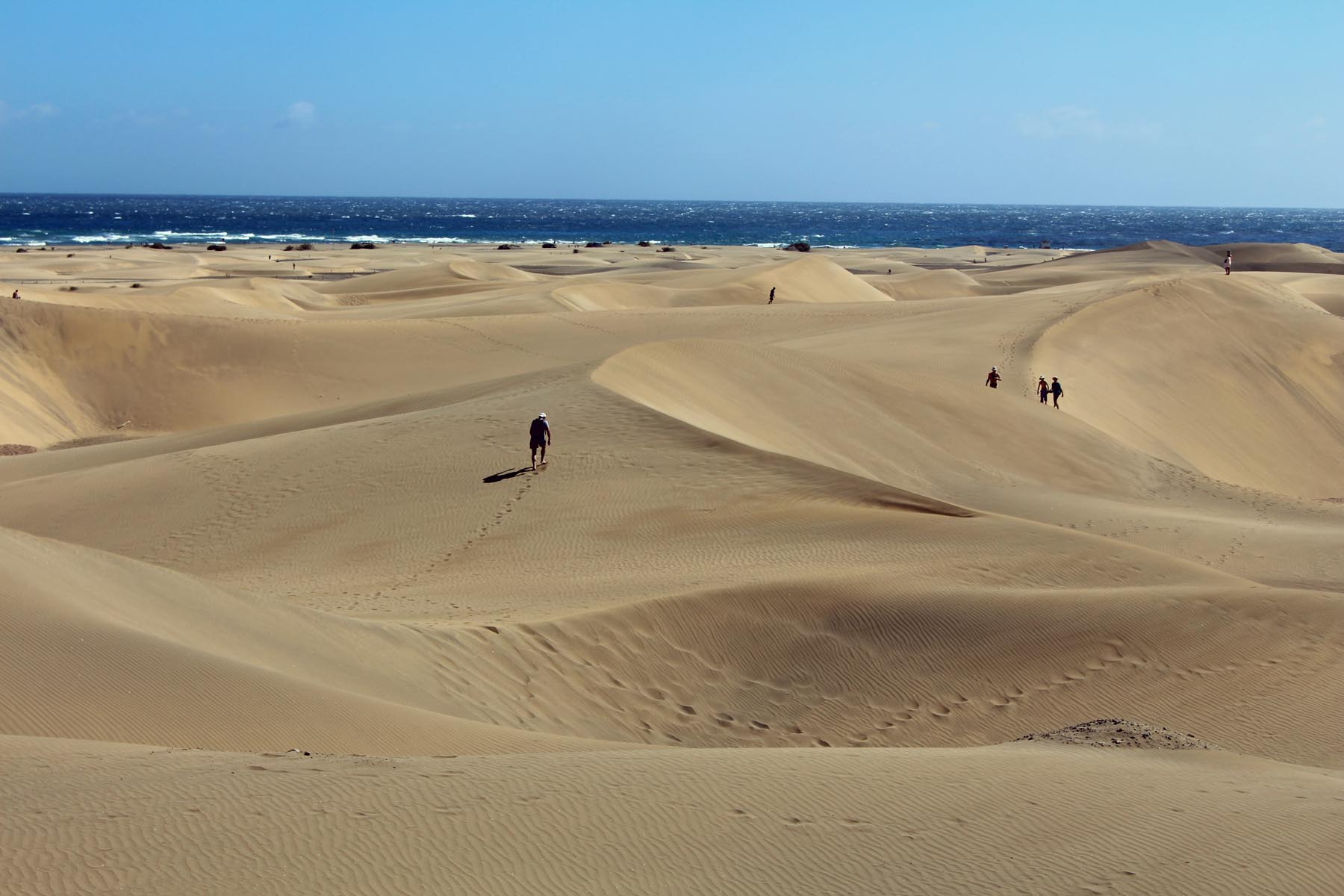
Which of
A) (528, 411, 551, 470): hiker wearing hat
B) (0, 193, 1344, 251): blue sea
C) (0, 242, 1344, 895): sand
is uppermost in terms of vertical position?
(0, 193, 1344, 251): blue sea

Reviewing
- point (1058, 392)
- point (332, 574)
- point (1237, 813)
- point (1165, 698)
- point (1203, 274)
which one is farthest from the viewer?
point (1203, 274)

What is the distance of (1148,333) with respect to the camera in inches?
1325

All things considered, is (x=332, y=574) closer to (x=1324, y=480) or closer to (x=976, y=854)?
(x=976, y=854)

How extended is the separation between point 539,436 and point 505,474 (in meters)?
0.63

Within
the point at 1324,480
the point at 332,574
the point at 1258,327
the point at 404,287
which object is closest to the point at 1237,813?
the point at 332,574

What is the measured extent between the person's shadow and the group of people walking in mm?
12808

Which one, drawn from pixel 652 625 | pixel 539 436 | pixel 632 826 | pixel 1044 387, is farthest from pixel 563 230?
pixel 632 826

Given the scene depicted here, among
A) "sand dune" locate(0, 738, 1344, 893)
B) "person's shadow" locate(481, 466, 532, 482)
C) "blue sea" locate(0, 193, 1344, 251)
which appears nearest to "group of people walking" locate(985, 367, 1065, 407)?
"person's shadow" locate(481, 466, 532, 482)

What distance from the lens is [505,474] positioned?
595 inches

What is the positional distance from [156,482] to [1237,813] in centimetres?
1367

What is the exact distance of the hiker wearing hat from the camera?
49.1ft

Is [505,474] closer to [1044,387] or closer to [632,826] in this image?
[632,826]

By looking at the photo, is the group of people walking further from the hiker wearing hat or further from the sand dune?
the sand dune

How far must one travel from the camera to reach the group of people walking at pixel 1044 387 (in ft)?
81.4
